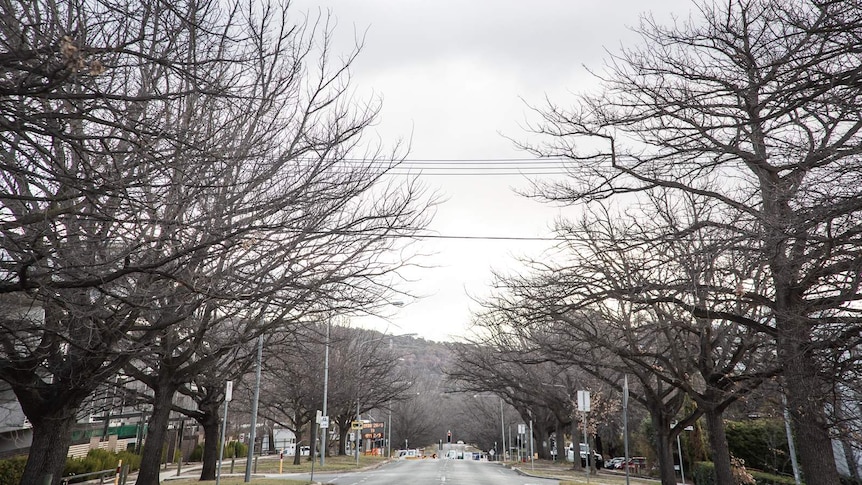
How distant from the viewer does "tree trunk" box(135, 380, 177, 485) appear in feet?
55.2

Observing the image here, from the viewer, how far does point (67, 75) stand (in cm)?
420

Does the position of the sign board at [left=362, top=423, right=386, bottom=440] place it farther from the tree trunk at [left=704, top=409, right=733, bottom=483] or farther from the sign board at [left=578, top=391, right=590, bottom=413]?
the tree trunk at [left=704, top=409, right=733, bottom=483]

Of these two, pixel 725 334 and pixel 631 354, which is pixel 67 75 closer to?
pixel 631 354

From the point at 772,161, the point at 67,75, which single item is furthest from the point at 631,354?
the point at 67,75

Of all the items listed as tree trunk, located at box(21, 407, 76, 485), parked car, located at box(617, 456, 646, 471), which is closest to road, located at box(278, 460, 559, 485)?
parked car, located at box(617, 456, 646, 471)

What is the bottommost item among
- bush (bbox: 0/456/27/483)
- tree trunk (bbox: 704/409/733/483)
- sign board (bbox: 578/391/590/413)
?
bush (bbox: 0/456/27/483)

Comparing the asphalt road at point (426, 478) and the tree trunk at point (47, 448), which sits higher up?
the tree trunk at point (47, 448)

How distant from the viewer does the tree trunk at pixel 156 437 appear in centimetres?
1683

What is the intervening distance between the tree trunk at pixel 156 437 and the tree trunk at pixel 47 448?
5057 mm

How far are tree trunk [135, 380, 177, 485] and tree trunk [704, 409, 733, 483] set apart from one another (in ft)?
48.7

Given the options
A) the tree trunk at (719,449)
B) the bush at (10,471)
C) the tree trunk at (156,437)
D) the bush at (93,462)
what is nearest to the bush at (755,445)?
the tree trunk at (719,449)

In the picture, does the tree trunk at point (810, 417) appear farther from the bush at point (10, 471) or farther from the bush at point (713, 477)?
the bush at point (10, 471)

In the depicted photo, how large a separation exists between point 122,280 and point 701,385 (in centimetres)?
2638

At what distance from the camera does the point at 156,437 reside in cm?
1709
